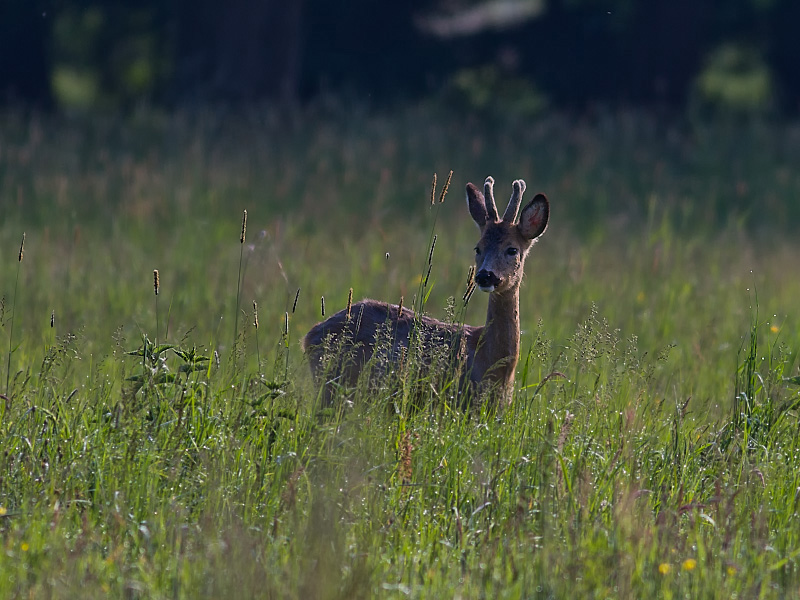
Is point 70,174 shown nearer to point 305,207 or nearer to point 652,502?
point 305,207

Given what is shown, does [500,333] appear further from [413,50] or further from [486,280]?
[413,50]

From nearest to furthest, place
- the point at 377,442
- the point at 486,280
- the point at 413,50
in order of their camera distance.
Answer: the point at 377,442, the point at 486,280, the point at 413,50

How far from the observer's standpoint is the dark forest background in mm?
16797

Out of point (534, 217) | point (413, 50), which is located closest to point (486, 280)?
point (534, 217)

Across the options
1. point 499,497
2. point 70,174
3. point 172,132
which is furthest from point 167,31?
point 499,497

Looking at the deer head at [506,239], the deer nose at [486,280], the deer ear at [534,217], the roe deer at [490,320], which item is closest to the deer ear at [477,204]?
the deer head at [506,239]

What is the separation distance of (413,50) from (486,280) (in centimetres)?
1647

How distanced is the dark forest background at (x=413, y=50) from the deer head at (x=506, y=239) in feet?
35.0

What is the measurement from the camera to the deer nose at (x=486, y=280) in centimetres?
577

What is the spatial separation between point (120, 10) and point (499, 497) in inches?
739

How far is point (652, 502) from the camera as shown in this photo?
14.4 ft

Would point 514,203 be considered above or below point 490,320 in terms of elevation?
above

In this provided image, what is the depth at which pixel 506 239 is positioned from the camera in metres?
6.14

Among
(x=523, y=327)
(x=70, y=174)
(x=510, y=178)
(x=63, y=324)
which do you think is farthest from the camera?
(x=510, y=178)
